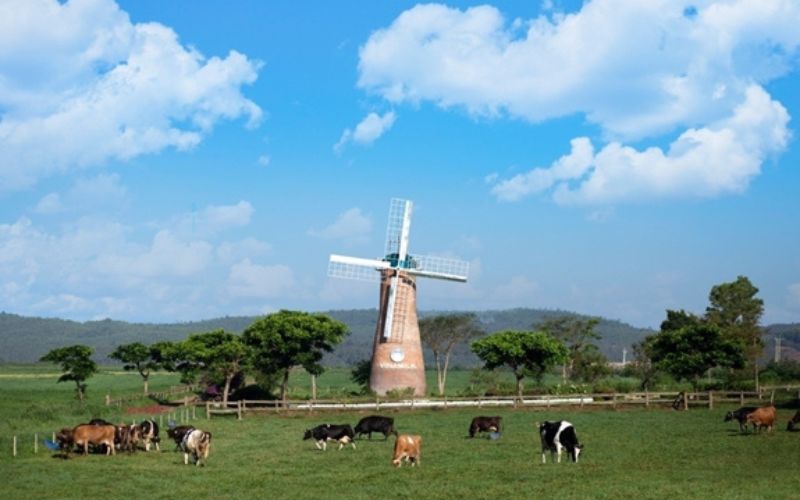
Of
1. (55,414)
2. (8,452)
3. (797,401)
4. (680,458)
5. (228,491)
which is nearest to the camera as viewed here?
(228,491)

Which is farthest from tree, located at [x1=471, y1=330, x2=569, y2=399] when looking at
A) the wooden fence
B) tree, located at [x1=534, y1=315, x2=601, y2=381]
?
tree, located at [x1=534, y1=315, x2=601, y2=381]

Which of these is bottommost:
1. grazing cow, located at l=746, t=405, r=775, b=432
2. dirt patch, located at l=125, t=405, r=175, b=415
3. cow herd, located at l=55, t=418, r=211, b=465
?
dirt patch, located at l=125, t=405, r=175, b=415

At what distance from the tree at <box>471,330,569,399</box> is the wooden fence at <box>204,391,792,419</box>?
6474 millimetres

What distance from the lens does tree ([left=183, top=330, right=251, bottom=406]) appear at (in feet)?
184

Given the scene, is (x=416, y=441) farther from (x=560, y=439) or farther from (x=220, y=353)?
(x=220, y=353)

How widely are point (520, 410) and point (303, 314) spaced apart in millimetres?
16660

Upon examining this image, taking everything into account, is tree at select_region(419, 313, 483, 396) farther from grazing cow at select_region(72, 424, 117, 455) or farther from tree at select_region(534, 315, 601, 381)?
grazing cow at select_region(72, 424, 117, 455)

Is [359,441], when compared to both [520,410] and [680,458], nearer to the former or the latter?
[680,458]

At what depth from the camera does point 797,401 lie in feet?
162

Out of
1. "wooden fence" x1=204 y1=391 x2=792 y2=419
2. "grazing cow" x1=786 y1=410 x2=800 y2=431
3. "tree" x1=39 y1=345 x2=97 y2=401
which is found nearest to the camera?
"grazing cow" x1=786 y1=410 x2=800 y2=431

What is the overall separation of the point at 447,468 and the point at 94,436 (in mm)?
12798

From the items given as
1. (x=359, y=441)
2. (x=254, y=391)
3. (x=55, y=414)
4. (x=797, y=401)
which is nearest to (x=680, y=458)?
(x=359, y=441)

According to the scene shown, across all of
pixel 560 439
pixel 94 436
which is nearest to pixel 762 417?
pixel 560 439

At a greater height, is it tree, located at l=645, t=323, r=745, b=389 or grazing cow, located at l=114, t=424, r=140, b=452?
tree, located at l=645, t=323, r=745, b=389
